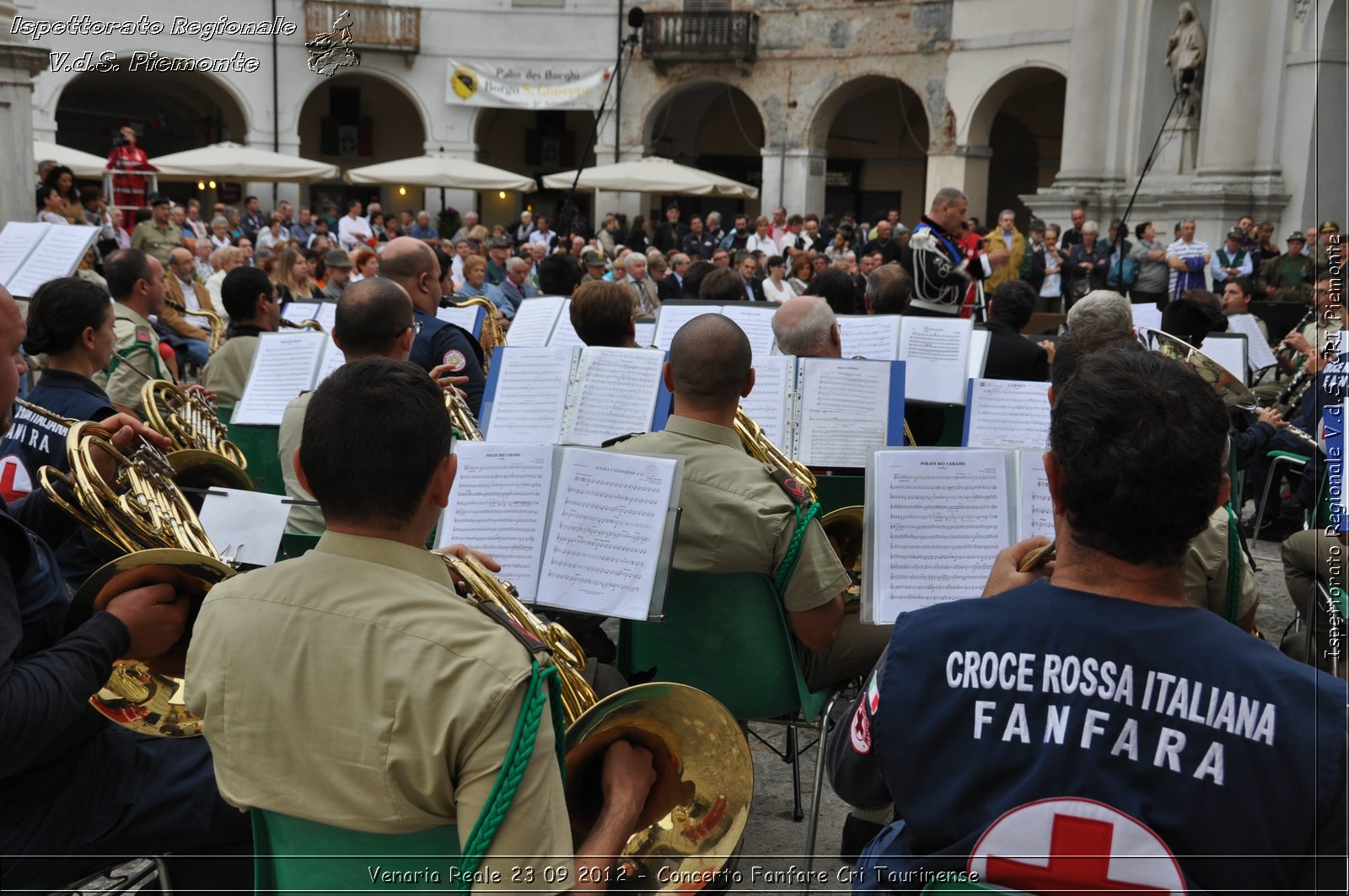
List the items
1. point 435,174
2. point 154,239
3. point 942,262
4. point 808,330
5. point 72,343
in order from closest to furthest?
1. point 72,343
2. point 808,330
3. point 942,262
4. point 154,239
5. point 435,174

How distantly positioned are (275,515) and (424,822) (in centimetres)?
→ 158

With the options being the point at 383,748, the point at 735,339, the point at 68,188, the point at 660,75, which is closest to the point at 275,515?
the point at 735,339

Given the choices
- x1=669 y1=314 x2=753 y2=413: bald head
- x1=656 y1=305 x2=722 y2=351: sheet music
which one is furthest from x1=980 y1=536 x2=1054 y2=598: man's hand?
x1=656 y1=305 x2=722 y2=351: sheet music

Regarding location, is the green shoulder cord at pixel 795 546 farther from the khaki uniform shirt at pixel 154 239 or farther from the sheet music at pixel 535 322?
the khaki uniform shirt at pixel 154 239

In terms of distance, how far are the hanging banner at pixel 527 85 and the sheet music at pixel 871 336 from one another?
2213 centimetres

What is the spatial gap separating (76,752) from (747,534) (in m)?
1.57

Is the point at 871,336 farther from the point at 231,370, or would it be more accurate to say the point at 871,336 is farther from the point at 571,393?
the point at 231,370

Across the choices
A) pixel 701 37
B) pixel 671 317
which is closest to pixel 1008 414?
pixel 671 317

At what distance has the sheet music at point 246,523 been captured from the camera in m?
3.04

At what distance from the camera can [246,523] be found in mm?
3066

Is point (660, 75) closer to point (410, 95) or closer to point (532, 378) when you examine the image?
point (410, 95)

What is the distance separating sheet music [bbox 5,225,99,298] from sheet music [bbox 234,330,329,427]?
0.96m

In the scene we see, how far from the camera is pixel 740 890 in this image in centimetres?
329

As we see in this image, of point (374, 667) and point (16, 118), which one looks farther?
point (16, 118)
